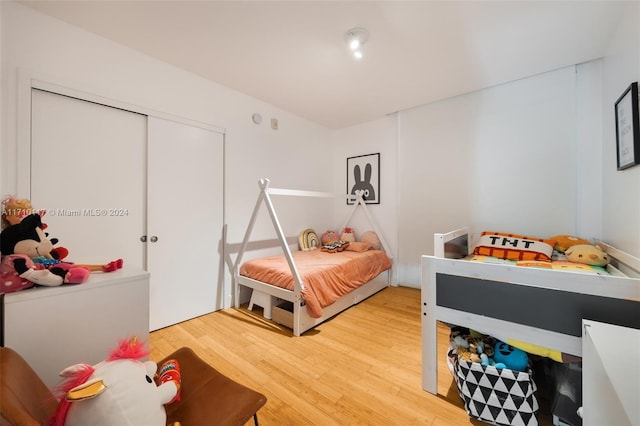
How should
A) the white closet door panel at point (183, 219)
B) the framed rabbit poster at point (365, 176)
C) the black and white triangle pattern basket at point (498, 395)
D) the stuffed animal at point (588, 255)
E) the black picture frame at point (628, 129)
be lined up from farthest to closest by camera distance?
the framed rabbit poster at point (365, 176)
the white closet door panel at point (183, 219)
the stuffed animal at point (588, 255)
the black picture frame at point (628, 129)
the black and white triangle pattern basket at point (498, 395)

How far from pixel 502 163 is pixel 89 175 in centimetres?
389

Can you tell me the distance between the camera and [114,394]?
71cm

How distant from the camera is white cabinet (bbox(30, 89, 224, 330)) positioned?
173cm

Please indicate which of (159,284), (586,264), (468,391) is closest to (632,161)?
(586,264)

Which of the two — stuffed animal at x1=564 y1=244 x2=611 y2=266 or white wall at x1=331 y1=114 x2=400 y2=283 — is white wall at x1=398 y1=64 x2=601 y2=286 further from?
stuffed animal at x1=564 y1=244 x2=611 y2=266

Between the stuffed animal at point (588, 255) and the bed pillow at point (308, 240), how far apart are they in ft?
8.88

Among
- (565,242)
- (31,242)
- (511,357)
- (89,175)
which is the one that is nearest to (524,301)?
(511,357)

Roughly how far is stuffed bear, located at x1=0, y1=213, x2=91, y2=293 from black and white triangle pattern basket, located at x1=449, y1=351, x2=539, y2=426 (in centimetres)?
206

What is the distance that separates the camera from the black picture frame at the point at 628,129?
4.89 ft

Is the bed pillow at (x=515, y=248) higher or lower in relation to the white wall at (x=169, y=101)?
lower

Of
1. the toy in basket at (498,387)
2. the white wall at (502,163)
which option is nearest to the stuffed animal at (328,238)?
the white wall at (502,163)

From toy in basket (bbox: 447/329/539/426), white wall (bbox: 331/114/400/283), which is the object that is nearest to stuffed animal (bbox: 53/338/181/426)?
toy in basket (bbox: 447/329/539/426)

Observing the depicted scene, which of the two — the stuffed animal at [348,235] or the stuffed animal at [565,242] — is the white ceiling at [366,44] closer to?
the stuffed animal at [565,242]

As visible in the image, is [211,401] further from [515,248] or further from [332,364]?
[515,248]
